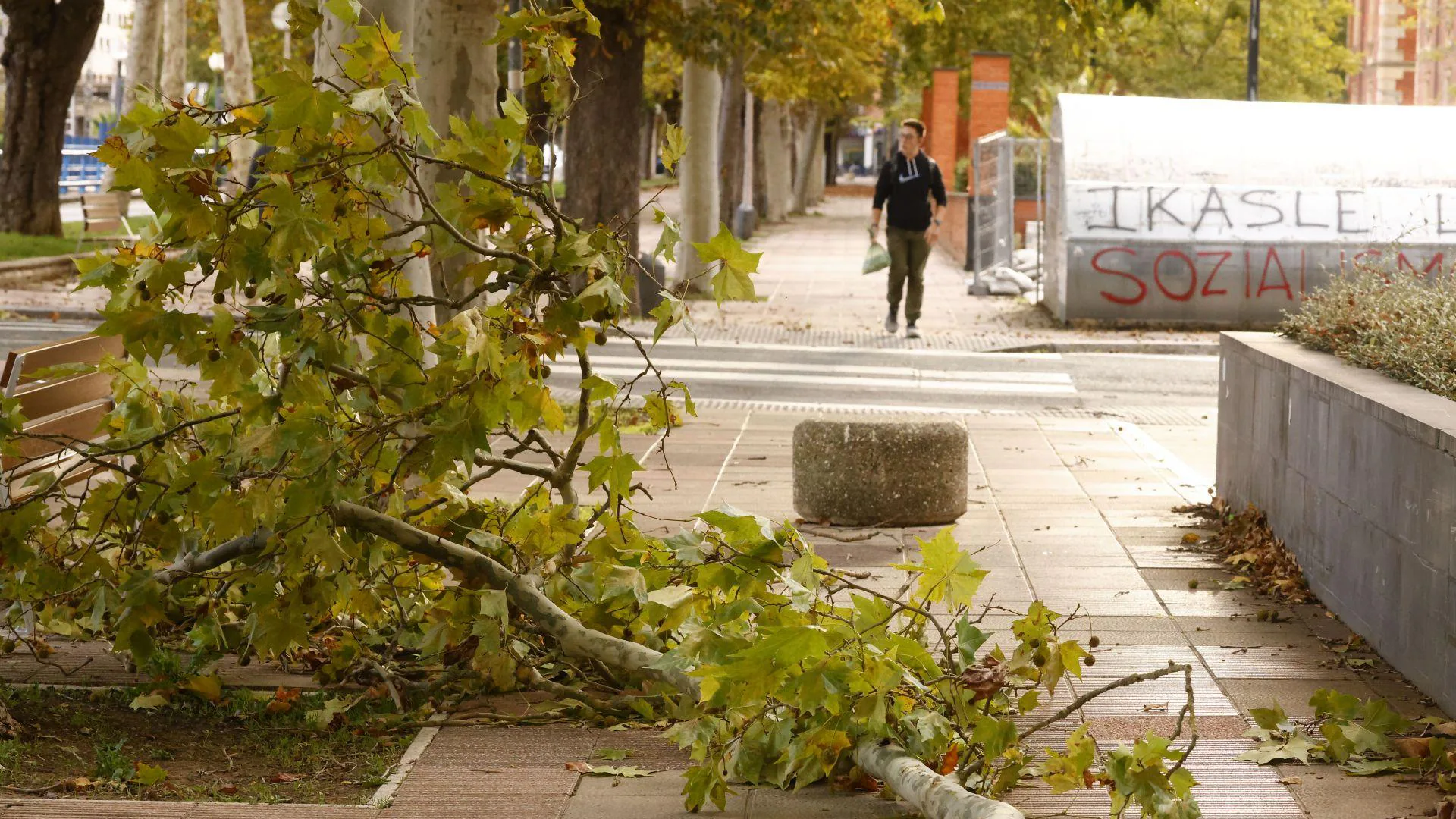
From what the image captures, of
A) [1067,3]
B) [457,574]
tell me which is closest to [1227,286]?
[1067,3]

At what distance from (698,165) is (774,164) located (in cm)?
2904

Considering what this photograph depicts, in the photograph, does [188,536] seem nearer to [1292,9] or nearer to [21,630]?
[21,630]

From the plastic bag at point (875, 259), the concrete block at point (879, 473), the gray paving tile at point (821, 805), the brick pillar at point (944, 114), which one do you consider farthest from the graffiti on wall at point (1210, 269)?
the brick pillar at point (944, 114)

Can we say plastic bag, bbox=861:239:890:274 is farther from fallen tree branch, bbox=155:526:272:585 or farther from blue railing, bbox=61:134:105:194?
blue railing, bbox=61:134:105:194

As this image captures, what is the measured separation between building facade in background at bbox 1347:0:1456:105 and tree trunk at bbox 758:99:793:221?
68.5ft

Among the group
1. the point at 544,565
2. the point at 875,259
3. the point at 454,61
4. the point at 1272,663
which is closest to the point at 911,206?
the point at 875,259

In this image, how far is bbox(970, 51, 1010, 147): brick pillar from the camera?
97.0 ft

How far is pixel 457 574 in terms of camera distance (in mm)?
5598

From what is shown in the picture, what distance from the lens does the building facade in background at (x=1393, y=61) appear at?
185 ft

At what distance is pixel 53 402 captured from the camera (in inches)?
250

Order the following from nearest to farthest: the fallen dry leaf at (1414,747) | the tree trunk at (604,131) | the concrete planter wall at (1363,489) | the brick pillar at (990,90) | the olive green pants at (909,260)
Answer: the fallen dry leaf at (1414,747) < the concrete planter wall at (1363,489) < the olive green pants at (909,260) < the tree trunk at (604,131) < the brick pillar at (990,90)

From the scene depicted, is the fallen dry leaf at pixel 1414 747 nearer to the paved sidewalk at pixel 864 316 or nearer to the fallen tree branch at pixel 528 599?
the fallen tree branch at pixel 528 599

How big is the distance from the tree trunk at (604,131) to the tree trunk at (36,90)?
10360mm

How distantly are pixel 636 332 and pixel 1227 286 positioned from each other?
6405mm
